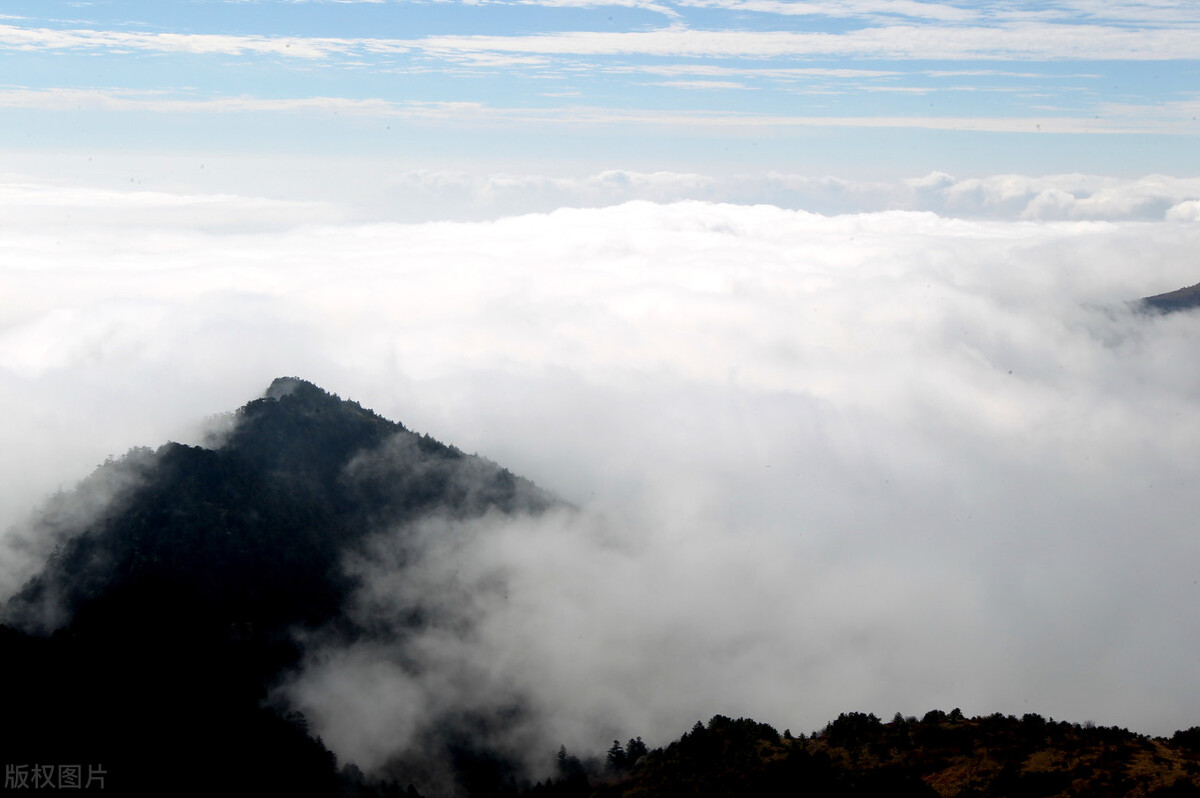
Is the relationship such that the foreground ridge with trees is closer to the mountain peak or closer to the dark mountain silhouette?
the dark mountain silhouette

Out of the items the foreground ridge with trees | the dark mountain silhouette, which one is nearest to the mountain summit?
the dark mountain silhouette

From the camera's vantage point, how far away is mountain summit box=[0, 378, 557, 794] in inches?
3602

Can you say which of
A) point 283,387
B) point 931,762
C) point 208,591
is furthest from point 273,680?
point 931,762

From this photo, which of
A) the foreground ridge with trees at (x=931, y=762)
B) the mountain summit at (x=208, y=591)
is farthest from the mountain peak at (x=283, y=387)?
the foreground ridge with trees at (x=931, y=762)

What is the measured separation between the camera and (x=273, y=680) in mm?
119875

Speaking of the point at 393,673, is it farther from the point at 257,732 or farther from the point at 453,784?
the point at 257,732

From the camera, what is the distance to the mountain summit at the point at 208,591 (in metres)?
91.5

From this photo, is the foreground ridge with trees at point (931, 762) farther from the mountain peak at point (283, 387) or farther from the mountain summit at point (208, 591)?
the mountain peak at point (283, 387)

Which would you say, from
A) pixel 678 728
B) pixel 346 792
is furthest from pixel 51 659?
pixel 678 728

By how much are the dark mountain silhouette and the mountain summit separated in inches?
11.0

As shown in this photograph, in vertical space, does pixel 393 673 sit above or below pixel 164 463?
below

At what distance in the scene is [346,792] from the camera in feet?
327

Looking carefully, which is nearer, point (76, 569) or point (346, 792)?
point (346, 792)

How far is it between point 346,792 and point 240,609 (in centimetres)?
3694
